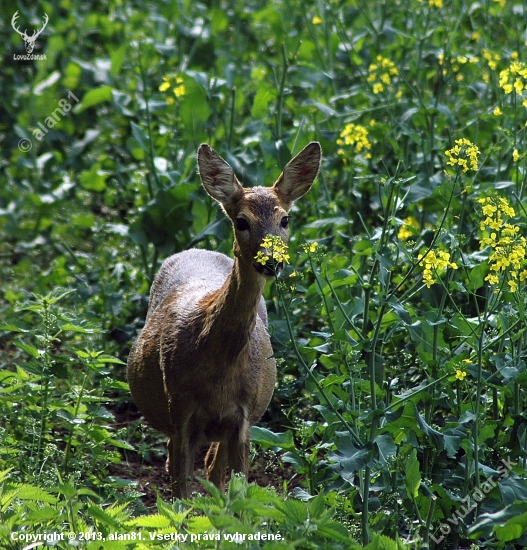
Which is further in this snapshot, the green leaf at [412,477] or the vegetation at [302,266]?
the vegetation at [302,266]

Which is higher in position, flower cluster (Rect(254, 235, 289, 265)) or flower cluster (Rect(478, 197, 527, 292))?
flower cluster (Rect(478, 197, 527, 292))

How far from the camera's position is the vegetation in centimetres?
466

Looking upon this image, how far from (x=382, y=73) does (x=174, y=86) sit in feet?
4.80

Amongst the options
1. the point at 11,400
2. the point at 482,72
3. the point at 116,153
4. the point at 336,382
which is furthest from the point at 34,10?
the point at 336,382

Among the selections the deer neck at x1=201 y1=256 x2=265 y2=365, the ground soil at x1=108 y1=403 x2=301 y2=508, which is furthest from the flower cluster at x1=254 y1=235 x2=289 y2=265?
the ground soil at x1=108 y1=403 x2=301 y2=508

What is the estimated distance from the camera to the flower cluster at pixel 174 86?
7504 millimetres

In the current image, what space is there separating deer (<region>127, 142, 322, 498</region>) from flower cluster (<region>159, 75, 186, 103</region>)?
76.9 inches

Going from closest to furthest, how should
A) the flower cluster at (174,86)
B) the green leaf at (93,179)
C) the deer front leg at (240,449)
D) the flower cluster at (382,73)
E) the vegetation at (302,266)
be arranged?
the vegetation at (302,266) < the deer front leg at (240,449) < the flower cluster at (382,73) < the flower cluster at (174,86) < the green leaf at (93,179)

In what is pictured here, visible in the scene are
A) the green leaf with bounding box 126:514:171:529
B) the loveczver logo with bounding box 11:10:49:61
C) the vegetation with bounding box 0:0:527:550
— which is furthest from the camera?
the loveczver logo with bounding box 11:10:49:61

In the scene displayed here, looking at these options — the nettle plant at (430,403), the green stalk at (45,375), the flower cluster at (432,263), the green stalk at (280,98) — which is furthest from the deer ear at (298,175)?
the green stalk at (280,98)

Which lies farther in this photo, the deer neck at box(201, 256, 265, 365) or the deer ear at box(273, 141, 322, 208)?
the deer ear at box(273, 141, 322, 208)

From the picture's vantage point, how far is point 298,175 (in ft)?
18.6

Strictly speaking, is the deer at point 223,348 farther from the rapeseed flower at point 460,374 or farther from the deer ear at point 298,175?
the rapeseed flower at point 460,374

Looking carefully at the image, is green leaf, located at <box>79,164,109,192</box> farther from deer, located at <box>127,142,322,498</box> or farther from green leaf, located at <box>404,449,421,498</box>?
green leaf, located at <box>404,449,421,498</box>
